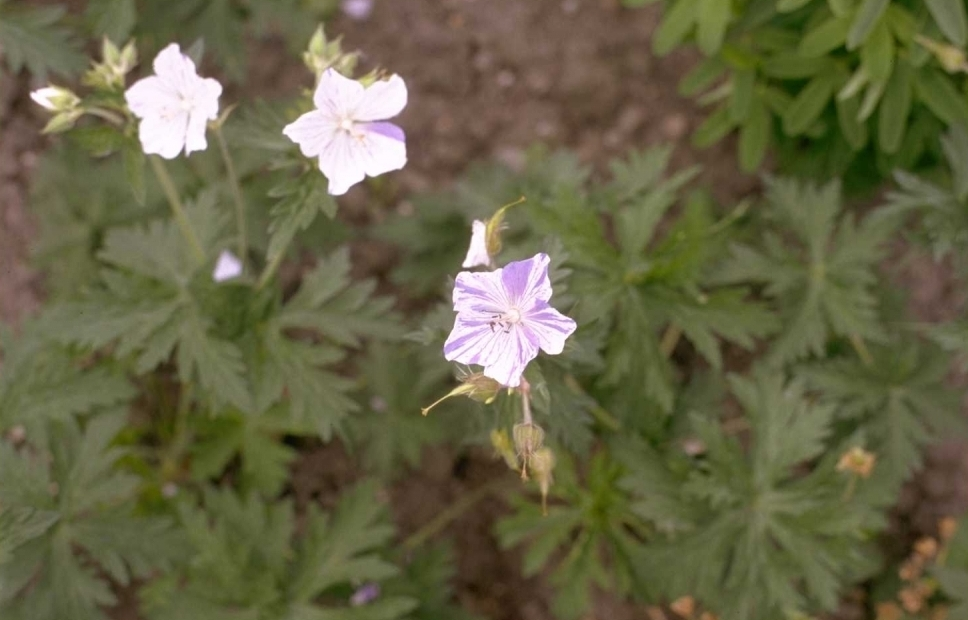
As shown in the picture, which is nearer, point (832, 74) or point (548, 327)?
point (548, 327)

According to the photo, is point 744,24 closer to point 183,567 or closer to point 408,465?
point 408,465

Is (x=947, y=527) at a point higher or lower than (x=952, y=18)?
lower

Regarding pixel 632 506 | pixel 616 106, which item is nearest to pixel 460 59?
pixel 616 106

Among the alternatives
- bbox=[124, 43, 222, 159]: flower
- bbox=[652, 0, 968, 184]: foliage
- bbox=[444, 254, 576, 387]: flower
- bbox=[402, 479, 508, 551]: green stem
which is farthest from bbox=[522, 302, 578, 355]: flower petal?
bbox=[402, 479, 508, 551]: green stem

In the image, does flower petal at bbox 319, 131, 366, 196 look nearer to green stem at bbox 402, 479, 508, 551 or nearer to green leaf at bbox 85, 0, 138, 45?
green leaf at bbox 85, 0, 138, 45

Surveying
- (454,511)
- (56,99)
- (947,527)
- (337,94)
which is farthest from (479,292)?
(947,527)

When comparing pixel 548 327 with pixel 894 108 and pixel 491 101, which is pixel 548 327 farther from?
pixel 491 101
